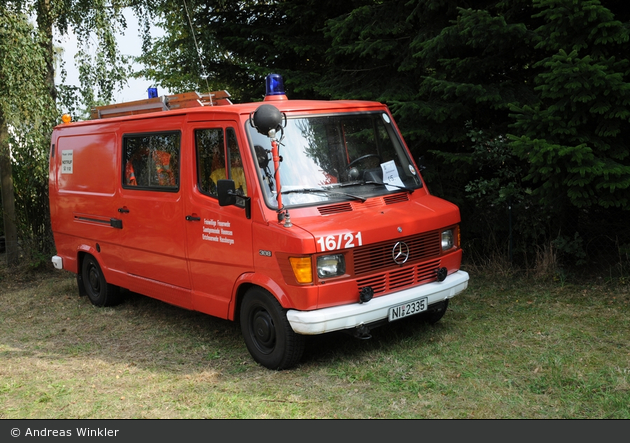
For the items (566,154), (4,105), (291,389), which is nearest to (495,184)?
(566,154)

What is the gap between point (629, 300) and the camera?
721cm

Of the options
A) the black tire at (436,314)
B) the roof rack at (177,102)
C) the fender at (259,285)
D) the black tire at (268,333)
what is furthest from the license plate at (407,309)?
the roof rack at (177,102)

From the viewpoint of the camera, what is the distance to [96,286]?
28.8 feet

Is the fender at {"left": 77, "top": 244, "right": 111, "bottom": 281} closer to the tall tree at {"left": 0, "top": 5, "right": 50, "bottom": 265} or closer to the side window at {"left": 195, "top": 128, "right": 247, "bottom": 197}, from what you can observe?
the side window at {"left": 195, "top": 128, "right": 247, "bottom": 197}

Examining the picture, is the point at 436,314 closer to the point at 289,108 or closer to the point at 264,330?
the point at 264,330

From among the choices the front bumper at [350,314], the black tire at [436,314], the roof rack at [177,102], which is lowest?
the black tire at [436,314]

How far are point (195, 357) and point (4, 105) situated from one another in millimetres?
5816

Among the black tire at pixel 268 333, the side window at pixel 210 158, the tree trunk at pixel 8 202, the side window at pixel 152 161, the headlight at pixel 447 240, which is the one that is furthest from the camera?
the tree trunk at pixel 8 202

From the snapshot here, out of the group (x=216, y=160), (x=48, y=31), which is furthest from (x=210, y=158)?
(x=48, y=31)

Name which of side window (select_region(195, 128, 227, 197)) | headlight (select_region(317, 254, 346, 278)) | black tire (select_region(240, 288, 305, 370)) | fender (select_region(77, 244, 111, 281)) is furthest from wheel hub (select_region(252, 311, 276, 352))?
fender (select_region(77, 244, 111, 281))

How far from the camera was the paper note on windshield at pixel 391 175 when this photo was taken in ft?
20.9

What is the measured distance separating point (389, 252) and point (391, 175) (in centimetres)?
104

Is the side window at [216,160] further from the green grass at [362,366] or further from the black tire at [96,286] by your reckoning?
the black tire at [96,286]

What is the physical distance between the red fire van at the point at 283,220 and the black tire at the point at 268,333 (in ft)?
0.04
